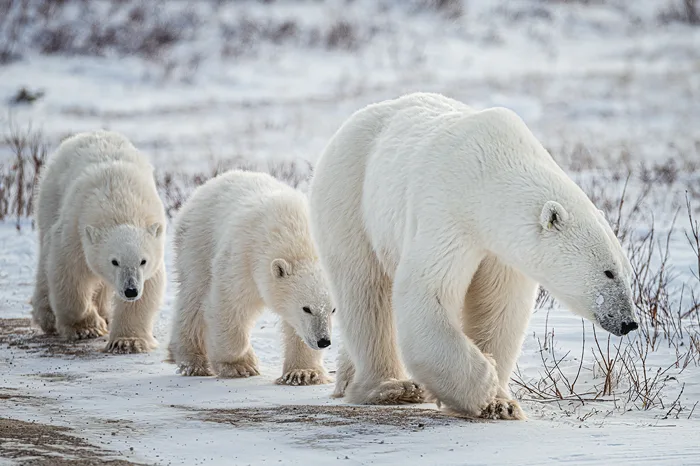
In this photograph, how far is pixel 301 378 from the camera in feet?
17.9

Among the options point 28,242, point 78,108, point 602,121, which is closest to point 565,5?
point 602,121

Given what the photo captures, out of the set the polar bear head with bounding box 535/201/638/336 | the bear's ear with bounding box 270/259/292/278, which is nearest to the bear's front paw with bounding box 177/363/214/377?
the bear's ear with bounding box 270/259/292/278

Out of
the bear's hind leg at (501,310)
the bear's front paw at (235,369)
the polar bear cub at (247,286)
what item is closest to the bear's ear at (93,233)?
the polar bear cub at (247,286)

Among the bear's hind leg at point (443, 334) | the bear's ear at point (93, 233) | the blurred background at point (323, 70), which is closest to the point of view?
the bear's hind leg at point (443, 334)

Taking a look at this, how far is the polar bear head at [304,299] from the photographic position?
214 inches

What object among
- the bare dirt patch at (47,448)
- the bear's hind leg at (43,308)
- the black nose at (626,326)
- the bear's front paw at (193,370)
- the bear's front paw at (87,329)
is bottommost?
the bare dirt patch at (47,448)

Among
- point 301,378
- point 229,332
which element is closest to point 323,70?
point 229,332

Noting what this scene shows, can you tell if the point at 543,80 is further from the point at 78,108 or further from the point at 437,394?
the point at 437,394

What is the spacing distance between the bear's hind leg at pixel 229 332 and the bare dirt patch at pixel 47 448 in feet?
6.02

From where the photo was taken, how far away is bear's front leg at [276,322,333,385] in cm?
546

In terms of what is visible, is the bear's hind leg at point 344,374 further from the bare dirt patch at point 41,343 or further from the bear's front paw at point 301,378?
the bare dirt patch at point 41,343

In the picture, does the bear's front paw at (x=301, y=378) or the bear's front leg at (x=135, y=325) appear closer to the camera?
the bear's front paw at (x=301, y=378)

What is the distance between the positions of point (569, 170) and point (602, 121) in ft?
18.4

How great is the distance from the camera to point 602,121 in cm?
1705
